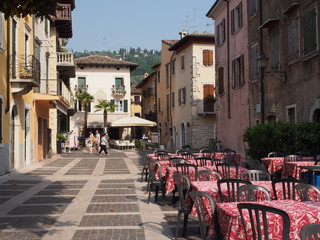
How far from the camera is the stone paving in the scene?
708cm

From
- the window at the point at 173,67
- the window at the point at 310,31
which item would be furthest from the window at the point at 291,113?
the window at the point at 173,67

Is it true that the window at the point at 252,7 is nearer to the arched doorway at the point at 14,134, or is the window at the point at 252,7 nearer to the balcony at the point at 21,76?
the balcony at the point at 21,76

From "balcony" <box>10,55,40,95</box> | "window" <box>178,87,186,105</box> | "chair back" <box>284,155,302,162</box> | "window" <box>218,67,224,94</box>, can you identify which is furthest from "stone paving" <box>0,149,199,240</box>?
"window" <box>178,87,186,105</box>

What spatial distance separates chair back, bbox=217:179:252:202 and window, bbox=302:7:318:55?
32.0 ft

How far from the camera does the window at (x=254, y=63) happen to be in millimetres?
20500

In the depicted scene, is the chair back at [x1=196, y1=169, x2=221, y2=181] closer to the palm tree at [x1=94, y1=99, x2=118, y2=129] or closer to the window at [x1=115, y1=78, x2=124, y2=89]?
the palm tree at [x1=94, y1=99, x2=118, y2=129]

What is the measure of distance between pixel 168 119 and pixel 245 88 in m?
23.8

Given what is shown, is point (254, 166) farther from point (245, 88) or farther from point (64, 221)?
point (245, 88)

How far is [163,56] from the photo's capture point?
47938 millimetres

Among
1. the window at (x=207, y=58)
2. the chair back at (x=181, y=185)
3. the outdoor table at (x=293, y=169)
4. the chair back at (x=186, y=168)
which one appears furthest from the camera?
the window at (x=207, y=58)

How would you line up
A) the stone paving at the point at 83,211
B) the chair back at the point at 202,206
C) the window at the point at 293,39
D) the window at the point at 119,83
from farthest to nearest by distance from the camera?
the window at the point at 119,83
the window at the point at 293,39
the stone paving at the point at 83,211
the chair back at the point at 202,206

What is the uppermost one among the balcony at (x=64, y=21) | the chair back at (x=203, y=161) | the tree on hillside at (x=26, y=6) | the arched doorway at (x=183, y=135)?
the balcony at (x=64, y=21)

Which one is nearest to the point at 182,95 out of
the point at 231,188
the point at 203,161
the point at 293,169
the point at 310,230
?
the point at 203,161

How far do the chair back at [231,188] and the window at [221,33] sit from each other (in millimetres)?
21585
